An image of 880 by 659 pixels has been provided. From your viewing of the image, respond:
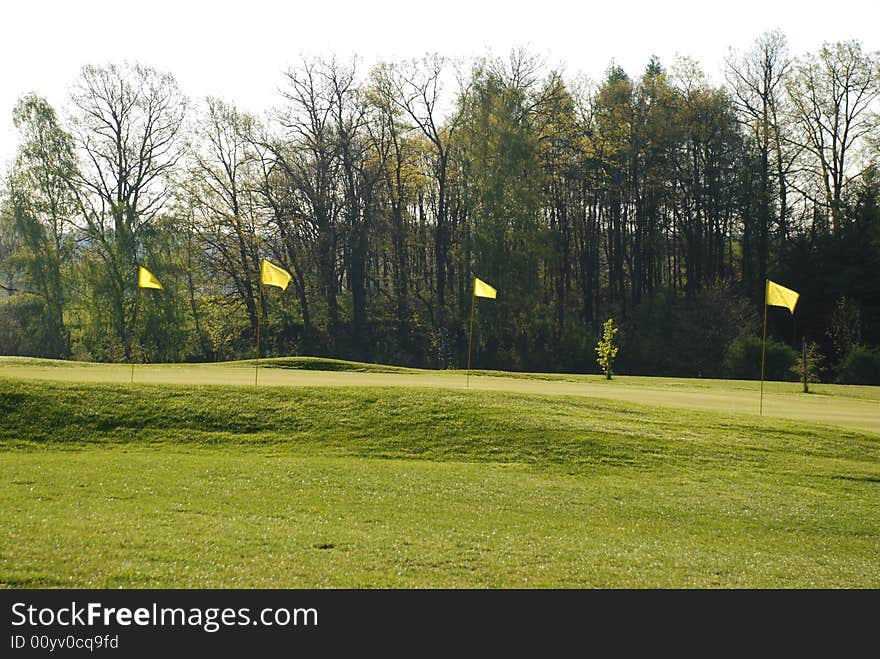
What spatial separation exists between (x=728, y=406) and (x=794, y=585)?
12563 millimetres

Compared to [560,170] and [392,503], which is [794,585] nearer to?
[392,503]

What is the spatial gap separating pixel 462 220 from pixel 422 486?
40643mm

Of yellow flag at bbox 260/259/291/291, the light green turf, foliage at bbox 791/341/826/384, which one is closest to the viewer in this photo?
yellow flag at bbox 260/259/291/291

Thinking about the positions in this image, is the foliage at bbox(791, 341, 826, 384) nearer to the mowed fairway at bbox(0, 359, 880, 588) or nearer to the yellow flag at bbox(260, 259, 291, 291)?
the mowed fairway at bbox(0, 359, 880, 588)

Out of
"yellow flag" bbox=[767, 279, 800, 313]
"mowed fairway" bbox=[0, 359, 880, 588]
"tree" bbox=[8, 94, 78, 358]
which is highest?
"tree" bbox=[8, 94, 78, 358]

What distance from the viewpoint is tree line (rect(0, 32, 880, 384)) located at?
46.8 meters

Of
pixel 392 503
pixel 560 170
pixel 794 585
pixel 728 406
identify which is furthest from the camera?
pixel 560 170

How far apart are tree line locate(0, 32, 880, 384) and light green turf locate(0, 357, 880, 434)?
58.2 ft

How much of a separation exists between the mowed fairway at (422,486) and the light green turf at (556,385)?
0.21 meters

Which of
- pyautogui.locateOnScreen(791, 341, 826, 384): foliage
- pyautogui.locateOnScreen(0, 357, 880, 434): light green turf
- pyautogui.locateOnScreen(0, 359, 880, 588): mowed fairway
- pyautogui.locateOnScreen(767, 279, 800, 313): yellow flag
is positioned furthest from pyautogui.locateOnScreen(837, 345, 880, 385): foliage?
pyautogui.locateOnScreen(767, 279, 800, 313): yellow flag

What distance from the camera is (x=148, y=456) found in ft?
44.8

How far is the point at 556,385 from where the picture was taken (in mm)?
23688

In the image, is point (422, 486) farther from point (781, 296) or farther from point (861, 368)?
point (861, 368)
